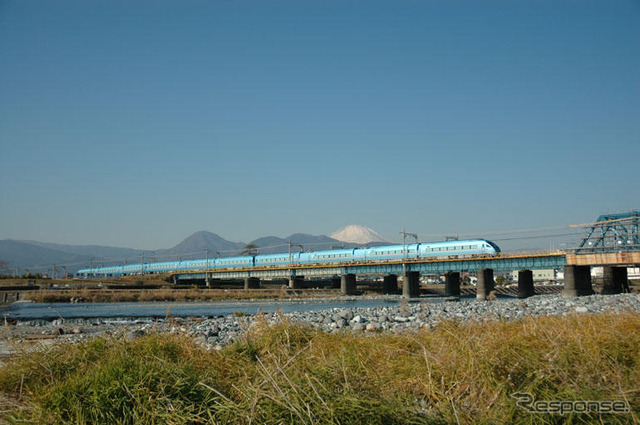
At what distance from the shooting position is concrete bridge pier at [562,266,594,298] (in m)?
38.6

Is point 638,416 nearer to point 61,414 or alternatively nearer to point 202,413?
point 202,413

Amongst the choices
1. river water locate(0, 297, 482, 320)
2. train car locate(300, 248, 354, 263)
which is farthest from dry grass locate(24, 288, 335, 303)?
train car locate(300, 248, 354, 263)

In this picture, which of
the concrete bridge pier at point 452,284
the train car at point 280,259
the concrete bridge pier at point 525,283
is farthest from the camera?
the train car at point 280,259

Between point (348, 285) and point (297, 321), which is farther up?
point (297, 321)

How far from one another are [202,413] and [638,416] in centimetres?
377

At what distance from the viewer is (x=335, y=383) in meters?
4.93

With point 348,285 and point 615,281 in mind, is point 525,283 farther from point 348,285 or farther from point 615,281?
point 348,285

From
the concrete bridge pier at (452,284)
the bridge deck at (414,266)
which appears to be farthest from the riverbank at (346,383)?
the concrete bridge pier at (452,284)

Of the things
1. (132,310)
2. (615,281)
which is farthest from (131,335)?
(615,281)

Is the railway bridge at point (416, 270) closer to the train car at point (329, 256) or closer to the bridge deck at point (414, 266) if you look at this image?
the bridge deck at point (414, 266)

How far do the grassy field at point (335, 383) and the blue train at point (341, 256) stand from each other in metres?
49.5

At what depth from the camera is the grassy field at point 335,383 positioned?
4.20 m

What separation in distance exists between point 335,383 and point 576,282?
3977cm

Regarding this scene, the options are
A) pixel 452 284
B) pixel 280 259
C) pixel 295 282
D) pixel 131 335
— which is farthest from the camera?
A: pixel 280 259
